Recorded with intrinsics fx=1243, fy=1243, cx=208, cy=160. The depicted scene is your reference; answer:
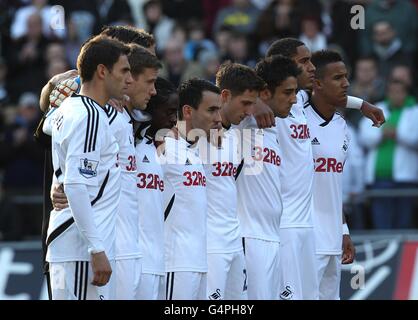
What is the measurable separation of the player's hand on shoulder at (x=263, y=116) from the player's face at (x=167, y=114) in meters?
0.74

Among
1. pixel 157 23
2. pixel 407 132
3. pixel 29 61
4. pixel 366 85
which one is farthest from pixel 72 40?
pixel 407 132

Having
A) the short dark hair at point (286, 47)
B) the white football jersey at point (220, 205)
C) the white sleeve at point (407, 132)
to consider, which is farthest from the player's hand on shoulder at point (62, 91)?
the white sleeve at point (407, 132)

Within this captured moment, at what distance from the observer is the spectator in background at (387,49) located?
54.6 ft

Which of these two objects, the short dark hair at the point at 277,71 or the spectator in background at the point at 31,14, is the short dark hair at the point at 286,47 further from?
the spectator in background at the point at 31,14

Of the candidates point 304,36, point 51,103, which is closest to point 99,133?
point 51,103

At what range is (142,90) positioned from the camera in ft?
28.7

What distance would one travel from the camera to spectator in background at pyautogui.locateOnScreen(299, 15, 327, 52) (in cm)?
1647

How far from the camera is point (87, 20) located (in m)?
17.2

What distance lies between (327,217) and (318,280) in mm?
544

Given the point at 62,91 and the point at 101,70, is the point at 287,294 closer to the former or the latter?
the point at 62,91

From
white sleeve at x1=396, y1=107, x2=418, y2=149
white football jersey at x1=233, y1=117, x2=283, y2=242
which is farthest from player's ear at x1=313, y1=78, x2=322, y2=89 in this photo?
white sleeve at x1=396, y1=107, x2=418, y2=149

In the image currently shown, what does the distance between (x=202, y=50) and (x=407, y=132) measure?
315 cm

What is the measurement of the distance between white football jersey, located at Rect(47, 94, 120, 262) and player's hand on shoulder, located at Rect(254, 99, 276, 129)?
1831 millimetres
